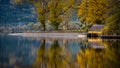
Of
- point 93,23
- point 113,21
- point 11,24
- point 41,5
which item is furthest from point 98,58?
point 11,24

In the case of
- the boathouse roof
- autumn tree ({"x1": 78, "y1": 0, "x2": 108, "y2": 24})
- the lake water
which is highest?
autumn tree ({"x1": 78, "y1": 0, "x2": 108, "y2": 24})

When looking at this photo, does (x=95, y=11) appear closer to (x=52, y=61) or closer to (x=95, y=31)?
(x=95, y=31)

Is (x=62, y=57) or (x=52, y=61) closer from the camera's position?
(x=52, y=61)

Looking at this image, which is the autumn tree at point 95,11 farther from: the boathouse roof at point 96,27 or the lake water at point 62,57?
the lake water at point 62,57

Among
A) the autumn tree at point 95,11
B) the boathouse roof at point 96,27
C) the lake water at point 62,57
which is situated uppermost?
the autumn tree at point 95,11

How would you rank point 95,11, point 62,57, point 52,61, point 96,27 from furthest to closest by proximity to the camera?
point 95,11
point 96,27
point 62,57
point 52,61

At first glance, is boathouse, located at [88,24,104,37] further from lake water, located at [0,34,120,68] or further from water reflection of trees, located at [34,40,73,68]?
water reflection of trees, located at [34,40,73,68]

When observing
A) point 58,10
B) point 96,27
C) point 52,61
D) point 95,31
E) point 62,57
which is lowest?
point 62,57

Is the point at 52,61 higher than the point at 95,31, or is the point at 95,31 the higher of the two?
the point at 95,31

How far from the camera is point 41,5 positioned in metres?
60.0

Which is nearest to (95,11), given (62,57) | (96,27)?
(96,27)

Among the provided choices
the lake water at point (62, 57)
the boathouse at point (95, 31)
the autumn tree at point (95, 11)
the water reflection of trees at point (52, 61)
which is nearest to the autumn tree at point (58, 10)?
the autumn tree at point (95, 11)

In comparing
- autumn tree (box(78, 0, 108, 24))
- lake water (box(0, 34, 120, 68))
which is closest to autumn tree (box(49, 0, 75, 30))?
autumn tree (box(78, 0, 108, 24))

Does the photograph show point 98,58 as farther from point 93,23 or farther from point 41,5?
point 41,5
